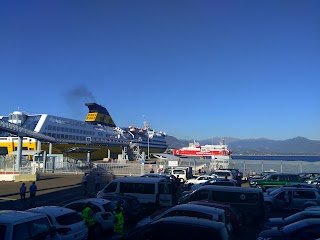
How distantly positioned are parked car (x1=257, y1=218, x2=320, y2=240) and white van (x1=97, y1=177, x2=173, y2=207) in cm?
818

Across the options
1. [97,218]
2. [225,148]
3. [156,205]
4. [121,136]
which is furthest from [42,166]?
[225,148]

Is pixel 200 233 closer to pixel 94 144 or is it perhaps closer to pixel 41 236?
pixel 41 236

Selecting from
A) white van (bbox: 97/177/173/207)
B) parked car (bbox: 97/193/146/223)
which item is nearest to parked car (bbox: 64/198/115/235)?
parked car (bbox: 97/193/146/223)

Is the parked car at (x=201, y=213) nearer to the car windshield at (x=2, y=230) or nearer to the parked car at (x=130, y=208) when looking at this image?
the parked car at (x=130, y=208)

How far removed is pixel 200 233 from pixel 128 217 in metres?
8.15

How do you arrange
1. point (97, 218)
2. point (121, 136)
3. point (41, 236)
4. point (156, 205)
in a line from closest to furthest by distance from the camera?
point (41, 236) < point (97, 218) < point (156, 205) < point (121, 136)

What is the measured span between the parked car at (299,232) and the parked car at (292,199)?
30.5ft

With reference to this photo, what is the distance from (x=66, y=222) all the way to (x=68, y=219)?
16 cm

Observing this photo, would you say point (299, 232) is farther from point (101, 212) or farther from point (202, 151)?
point (202, 151)

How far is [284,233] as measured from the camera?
8031 mm

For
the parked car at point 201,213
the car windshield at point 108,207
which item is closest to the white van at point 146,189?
the car windshield at point 108,207

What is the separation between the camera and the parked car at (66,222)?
864 centimetres

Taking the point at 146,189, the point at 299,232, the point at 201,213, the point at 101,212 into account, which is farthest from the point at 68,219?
the point at 146,189

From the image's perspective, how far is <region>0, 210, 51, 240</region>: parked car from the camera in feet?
20.6
